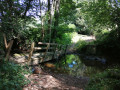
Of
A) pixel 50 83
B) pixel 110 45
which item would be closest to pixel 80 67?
pixel 50 83

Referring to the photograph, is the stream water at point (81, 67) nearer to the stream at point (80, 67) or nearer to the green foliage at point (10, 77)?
the stream at point (80, 67)

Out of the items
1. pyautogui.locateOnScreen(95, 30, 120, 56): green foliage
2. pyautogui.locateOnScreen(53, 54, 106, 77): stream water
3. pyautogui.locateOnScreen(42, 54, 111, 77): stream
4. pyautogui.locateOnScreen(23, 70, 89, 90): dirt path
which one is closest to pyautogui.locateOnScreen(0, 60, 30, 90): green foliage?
pyautogui.locateOnScreen(23, 70, 89, 90): dirt path

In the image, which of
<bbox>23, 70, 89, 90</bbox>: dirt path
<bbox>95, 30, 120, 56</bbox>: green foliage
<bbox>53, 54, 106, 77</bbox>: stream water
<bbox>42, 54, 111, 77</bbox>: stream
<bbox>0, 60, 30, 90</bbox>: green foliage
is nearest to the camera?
<bbox>0, 60, 30, 90</bbox>: green foliage

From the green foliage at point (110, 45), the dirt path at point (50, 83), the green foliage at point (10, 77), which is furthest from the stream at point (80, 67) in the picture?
the green foliage at point (10, 77)

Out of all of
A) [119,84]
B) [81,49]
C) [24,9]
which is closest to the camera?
[119,84]

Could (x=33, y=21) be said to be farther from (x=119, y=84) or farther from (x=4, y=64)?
(x=119, y=84)

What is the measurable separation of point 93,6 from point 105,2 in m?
1.24

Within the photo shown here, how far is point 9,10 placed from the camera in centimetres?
670

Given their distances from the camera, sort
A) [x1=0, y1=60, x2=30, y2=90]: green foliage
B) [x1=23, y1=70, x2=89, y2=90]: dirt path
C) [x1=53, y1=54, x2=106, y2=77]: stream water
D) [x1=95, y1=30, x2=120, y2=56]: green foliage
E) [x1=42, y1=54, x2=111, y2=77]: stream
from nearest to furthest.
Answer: [x1=0, y1=60, x2=30, y2=90]: green foliage < [x1=23, y1=70, x2=89, y2=90]: dirt path < [x1=42, y1=54, x2=111, y2=77]: stream < [x1=53, y1=54, x2=106, y2=77]: stream water < [x1=95, y1=30, x2=120, y2=56]: green foliage

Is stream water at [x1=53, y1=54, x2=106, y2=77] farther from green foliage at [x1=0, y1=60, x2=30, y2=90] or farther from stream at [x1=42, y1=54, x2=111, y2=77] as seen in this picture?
green foliage at [x1=0, y1=60, x2=30, y2=90]

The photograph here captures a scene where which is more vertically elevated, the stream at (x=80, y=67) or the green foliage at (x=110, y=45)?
the green foliage at (x=110, y=45)

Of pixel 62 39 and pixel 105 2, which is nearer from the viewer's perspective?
pixel 105 2

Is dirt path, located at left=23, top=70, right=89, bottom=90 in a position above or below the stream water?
above

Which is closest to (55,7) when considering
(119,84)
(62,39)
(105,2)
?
(62,39)
